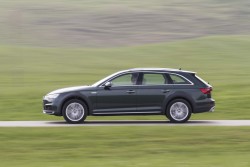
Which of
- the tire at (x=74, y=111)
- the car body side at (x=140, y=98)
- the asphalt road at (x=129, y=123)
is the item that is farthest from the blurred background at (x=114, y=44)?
the tire at (x=74, y=111)

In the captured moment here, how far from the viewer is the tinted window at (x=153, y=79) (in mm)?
18172

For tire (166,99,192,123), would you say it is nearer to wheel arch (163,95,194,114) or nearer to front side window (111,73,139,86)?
wheel arch (163,95,194,114)

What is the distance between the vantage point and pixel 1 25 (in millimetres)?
69500

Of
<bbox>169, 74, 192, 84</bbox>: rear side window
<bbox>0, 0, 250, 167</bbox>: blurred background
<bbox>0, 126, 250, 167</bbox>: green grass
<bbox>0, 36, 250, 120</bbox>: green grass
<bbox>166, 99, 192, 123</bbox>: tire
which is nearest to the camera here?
<bbox>0, 126, 250, 167</bbox>: green grass

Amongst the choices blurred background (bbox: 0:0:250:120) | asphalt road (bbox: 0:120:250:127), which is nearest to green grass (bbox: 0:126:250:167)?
asphalt road (bbox: 0:120:250:127)

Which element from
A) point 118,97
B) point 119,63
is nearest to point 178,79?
point 118,97

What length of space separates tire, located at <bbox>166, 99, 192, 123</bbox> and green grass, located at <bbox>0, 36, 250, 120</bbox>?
2.70m

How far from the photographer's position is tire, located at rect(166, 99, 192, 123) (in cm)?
1809

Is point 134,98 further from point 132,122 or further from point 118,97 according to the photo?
point 132,122

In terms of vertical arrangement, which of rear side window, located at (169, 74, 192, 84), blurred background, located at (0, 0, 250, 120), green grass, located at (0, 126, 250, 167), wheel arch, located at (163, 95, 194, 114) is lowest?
green grass, located at (0, 126, 250, 167)

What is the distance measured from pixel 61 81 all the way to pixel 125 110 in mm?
19154

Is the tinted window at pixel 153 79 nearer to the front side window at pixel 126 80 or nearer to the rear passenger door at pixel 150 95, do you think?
the rear passenger door at pixel 150 95

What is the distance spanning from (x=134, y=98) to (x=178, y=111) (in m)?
1.24

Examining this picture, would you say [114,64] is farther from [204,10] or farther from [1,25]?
[204,10]
